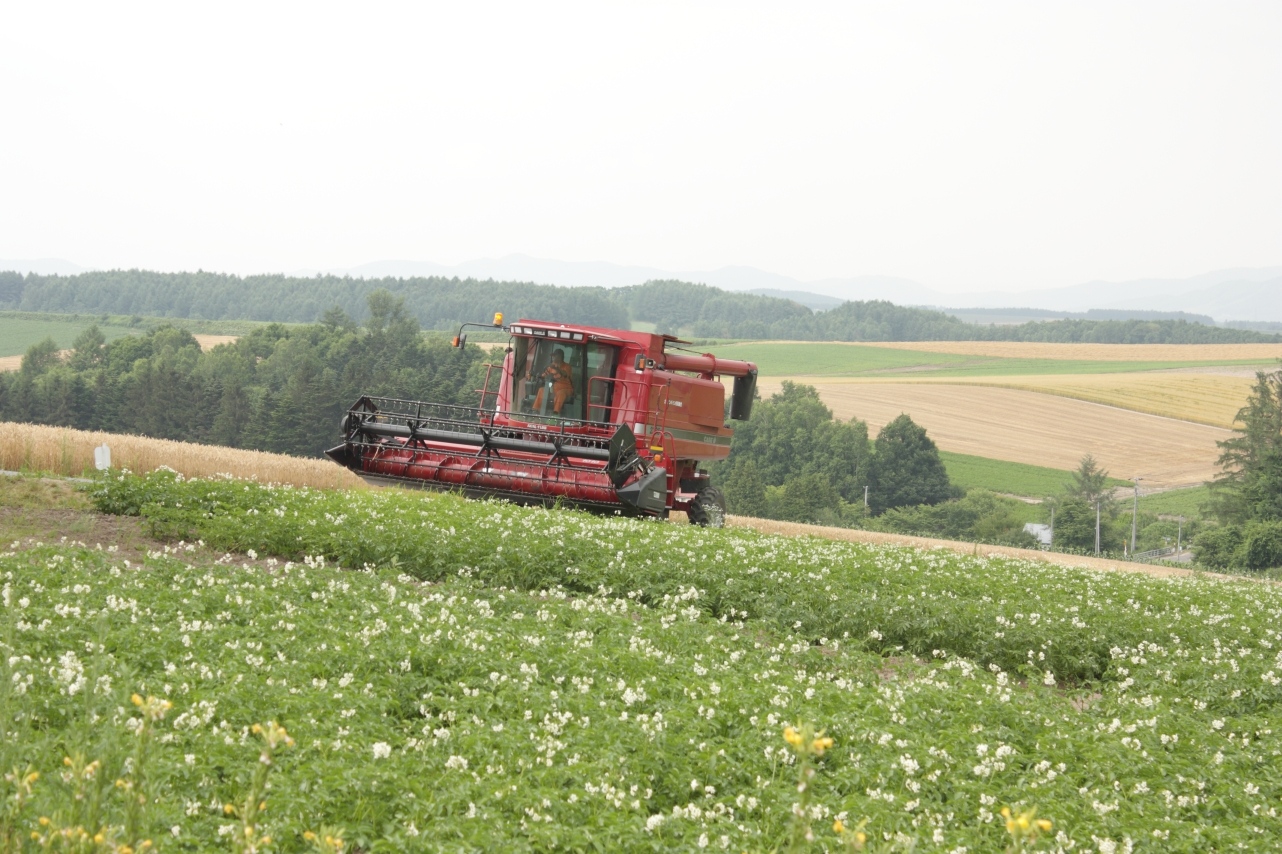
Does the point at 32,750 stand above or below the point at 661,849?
above

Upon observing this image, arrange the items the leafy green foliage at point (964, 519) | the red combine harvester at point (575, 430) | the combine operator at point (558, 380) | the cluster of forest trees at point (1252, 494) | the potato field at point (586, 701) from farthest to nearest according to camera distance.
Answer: the leafy green foliage at point (964, 519)
the cluster of forest trees at point (1252, 494)
the combine operator at point (558, 380)
the red combine harvester at point (575, 430)
the potato field at point (586, 701)

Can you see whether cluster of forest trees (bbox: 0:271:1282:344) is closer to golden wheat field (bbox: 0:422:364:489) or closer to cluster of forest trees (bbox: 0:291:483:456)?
cluster of forest trees (bbox: 0:291:483:456)

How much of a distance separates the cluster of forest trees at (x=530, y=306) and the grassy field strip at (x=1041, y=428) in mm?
43542

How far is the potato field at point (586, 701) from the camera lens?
Answer: 4838 millimetres

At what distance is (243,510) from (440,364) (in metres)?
62.5

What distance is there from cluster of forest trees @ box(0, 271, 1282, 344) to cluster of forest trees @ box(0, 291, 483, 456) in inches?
1860

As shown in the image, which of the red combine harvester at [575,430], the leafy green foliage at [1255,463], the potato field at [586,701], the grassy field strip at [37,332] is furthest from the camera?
the grassy field strip at [37,332]

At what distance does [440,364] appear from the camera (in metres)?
74.8

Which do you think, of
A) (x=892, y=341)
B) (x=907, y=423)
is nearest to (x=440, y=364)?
(x=907, y=423)

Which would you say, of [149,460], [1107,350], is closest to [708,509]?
[149,460]

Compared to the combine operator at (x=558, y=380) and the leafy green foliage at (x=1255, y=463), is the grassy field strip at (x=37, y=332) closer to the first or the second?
the combine operator at (x=558, y=380)

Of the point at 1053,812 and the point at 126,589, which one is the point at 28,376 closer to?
the point at 126,589

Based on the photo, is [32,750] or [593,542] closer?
[32,750]

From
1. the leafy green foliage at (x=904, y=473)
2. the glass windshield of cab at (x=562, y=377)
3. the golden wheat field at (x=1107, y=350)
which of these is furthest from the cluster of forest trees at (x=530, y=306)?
the glass windshield of cab at (x=562, y=377)
